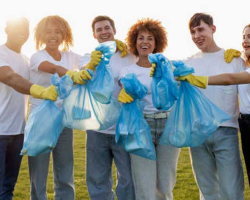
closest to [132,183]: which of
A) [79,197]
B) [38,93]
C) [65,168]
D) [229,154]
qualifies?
[65,168]

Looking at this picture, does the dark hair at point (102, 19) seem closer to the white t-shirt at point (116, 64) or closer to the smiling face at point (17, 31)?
the white t-shirt at point (116, 64)

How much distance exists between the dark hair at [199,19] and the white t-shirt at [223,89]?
301 millimetres

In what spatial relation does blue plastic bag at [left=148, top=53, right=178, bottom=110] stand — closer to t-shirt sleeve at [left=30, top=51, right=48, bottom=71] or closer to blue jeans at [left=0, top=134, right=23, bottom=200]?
t-shirt sleeve at [left=30, top=51, right=48, bottom=71]

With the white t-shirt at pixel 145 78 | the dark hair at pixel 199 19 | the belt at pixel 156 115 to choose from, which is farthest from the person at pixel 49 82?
the dark hair at pixel 199 19

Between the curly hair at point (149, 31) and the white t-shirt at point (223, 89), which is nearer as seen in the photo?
the white t-shirt at point (223, 89)

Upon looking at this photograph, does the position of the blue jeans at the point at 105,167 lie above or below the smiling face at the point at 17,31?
below

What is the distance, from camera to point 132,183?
3.31 metres

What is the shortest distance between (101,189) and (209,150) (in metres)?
1.04

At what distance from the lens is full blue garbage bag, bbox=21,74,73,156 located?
9.14 feet

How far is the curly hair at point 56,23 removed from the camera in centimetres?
340

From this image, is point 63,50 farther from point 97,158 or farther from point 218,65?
point 218,65

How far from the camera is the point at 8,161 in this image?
11.2 feet

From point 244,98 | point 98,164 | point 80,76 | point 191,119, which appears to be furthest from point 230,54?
point 98,164

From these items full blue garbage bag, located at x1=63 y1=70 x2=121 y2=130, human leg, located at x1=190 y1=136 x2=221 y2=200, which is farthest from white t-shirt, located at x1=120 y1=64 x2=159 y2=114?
human leg, located at x1=190 y1=136 x2=221 y2=200
